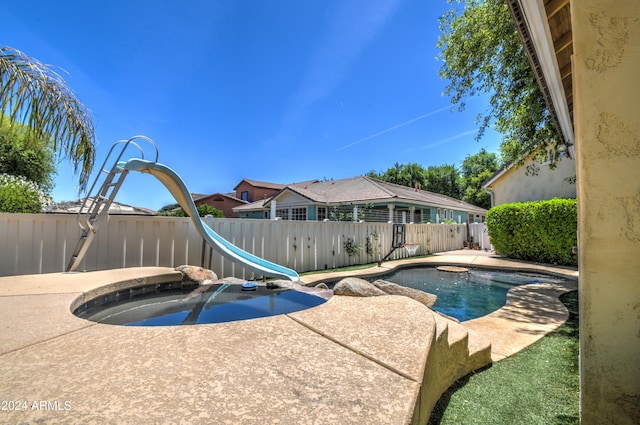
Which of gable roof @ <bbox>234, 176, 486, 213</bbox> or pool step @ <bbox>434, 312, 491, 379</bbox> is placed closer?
pool step @ <bbox>434, 312, 491, 379</bbox>

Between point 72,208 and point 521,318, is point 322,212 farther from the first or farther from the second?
point 521,318

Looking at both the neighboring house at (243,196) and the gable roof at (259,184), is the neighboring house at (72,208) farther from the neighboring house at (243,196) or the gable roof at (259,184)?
the gable roof at (259,184)

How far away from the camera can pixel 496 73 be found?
7.63 metres

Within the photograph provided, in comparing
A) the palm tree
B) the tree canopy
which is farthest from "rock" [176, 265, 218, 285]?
the tree canopy

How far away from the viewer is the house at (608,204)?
1.29 metres

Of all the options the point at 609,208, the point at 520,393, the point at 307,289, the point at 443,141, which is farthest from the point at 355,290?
the point at 443,141

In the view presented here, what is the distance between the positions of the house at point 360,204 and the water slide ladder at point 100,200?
9.73 meters

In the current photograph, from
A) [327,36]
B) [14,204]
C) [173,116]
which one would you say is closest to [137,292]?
[14,204]

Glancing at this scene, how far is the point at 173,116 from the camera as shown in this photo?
15445mm

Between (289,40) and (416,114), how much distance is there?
17475mm

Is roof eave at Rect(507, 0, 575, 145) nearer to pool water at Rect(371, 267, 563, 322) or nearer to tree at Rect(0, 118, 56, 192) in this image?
pool water at Rect(371, 267, 563, 322)

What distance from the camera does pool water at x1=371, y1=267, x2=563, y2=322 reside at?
578 cm

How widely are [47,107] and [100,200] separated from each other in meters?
1.65

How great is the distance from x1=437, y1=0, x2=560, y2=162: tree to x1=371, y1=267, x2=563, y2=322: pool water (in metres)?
3.68
